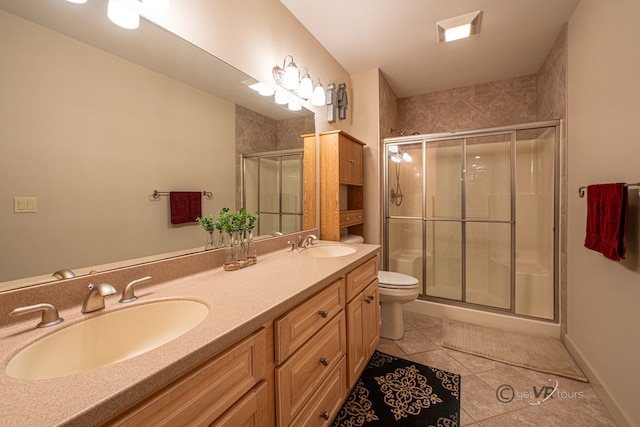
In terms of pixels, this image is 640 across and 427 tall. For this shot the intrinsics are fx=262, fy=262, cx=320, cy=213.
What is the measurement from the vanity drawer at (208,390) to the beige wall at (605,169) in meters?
1.71

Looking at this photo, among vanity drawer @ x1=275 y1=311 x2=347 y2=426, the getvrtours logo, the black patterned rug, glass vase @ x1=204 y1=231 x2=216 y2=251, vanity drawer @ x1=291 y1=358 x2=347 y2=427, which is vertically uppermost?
glass vase @ x1=204 y1=231 x2=216 y2=251

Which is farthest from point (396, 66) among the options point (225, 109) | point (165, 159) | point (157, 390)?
point (157, 390)

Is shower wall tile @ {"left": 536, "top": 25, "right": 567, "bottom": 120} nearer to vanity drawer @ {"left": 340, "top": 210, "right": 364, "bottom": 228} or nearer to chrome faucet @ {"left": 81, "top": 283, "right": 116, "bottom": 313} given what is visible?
vanity drawer @ {"left": 340, "top": 210, "right": 364, "bottom": 228}

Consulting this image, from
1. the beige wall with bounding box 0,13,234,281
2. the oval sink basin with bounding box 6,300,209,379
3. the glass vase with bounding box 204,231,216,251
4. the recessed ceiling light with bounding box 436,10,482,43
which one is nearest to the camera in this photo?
the oval sink basin with bounding box 6,300,209,379

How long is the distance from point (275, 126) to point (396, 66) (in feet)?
5.69

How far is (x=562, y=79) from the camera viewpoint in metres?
2.13

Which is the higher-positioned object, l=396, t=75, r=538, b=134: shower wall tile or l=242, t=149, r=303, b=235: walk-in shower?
l=396, t=75, r=538, b=134: shower wall tile

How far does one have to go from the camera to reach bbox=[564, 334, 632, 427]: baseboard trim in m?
1.30

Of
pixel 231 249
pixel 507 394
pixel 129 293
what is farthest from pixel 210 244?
pixel 507 394

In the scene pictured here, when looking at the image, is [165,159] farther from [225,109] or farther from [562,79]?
[562,79]

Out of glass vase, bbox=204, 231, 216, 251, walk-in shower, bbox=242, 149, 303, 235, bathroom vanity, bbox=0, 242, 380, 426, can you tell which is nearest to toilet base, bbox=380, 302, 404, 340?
bathroom vanity, bbox=0, 242, 380, 426

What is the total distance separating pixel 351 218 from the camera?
2449 mm

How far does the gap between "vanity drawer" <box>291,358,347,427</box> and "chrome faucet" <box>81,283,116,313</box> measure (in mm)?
773

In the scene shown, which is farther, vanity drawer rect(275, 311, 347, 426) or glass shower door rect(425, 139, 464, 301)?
glass shower door rect(425, 139, 464, 301)
